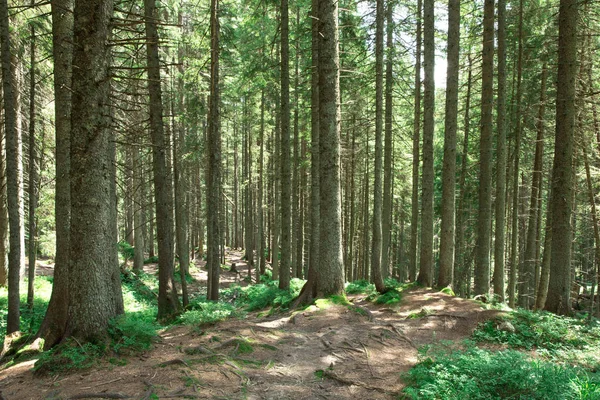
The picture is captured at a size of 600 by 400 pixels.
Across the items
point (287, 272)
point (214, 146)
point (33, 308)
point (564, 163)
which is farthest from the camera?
point (287, 272)

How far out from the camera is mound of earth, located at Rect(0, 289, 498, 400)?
4660 mm

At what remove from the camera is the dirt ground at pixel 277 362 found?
4656 mm

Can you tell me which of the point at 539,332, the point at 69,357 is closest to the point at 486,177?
the point at 539,332

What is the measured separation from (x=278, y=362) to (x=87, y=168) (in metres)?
4.30

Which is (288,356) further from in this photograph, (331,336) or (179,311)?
(179,311)

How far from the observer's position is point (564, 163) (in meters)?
8.60

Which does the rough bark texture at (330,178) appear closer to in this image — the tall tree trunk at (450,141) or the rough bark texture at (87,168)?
the tall tree trunk at (450,141)

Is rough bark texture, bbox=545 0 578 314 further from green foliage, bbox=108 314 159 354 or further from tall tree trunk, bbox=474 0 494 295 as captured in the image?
green foliage, bbox=108 314 159 354

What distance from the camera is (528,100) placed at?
1477 cm

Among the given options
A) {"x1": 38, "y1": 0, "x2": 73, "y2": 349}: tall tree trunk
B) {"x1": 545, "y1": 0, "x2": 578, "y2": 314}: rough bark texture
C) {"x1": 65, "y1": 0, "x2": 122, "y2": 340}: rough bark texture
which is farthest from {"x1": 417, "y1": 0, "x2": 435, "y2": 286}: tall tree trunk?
{"x1": 38, "y1": 0, "x2": 73, "y2": 349}: tall tree trunk

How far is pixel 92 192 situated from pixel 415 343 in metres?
6.39

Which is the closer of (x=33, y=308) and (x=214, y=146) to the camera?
(x=214, y=146)

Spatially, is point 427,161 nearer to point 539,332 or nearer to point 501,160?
point 501,160

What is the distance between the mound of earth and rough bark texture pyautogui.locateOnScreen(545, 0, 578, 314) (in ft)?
6.53
